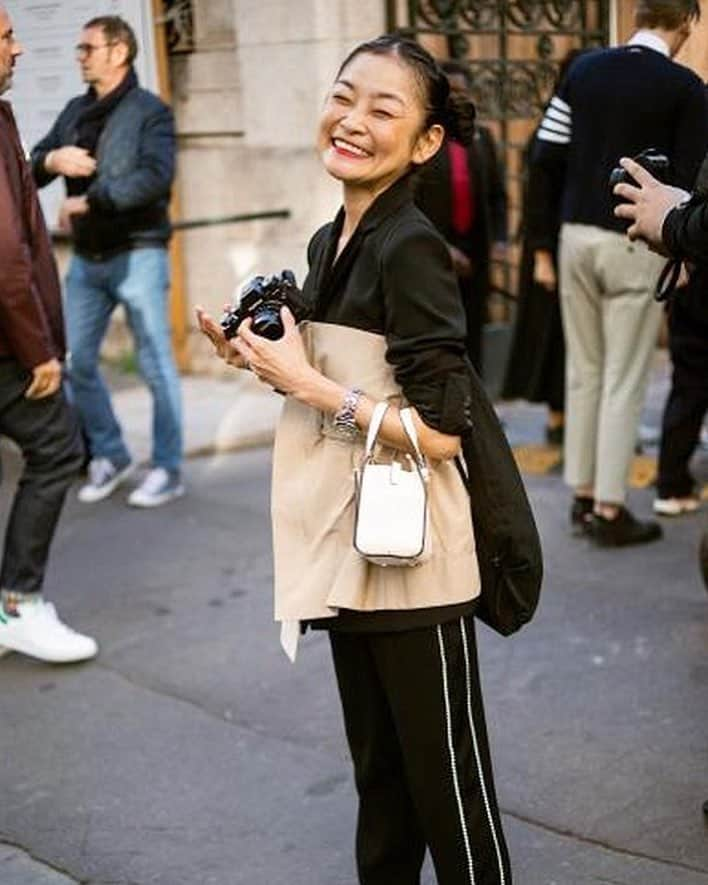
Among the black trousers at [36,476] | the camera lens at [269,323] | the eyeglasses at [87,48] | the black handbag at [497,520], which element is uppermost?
the eyeglasses at [87,48]

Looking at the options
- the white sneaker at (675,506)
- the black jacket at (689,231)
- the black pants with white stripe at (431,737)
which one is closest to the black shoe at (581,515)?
the white sneaker at (675,506)

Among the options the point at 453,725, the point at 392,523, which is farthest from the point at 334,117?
the point at 453,725

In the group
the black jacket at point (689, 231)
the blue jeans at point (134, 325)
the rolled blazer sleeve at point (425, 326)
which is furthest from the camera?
the blue jeans at point (134, 325)

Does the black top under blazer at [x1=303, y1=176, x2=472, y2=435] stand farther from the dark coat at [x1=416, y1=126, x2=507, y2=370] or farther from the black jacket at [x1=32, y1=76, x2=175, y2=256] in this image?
the dark coat at [x1=416, y1=126, x2=507, y2=370]

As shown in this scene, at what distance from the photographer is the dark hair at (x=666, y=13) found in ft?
15.1

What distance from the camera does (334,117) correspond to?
8.98 feet

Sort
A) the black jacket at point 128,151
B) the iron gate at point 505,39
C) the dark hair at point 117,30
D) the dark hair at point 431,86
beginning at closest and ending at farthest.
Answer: the dark hair at point 431,86 → the dark hair at point 117,30 → the black jacket at point 128,151 → the iron gate at point 505,39

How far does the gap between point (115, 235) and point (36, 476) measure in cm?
180

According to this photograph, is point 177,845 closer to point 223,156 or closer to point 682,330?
point 682,330

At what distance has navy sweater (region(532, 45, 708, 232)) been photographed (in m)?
4.85

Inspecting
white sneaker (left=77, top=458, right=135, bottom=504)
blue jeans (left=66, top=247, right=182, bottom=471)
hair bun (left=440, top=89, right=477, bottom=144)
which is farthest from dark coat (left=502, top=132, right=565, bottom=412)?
hair bun (left=440, top=89, right=477, bottom=144)

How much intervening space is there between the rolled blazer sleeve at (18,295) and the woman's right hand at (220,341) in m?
1.64

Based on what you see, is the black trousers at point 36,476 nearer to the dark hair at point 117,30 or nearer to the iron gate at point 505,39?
the dark hair at point 117,30

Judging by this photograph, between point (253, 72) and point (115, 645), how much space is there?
3.65 m
